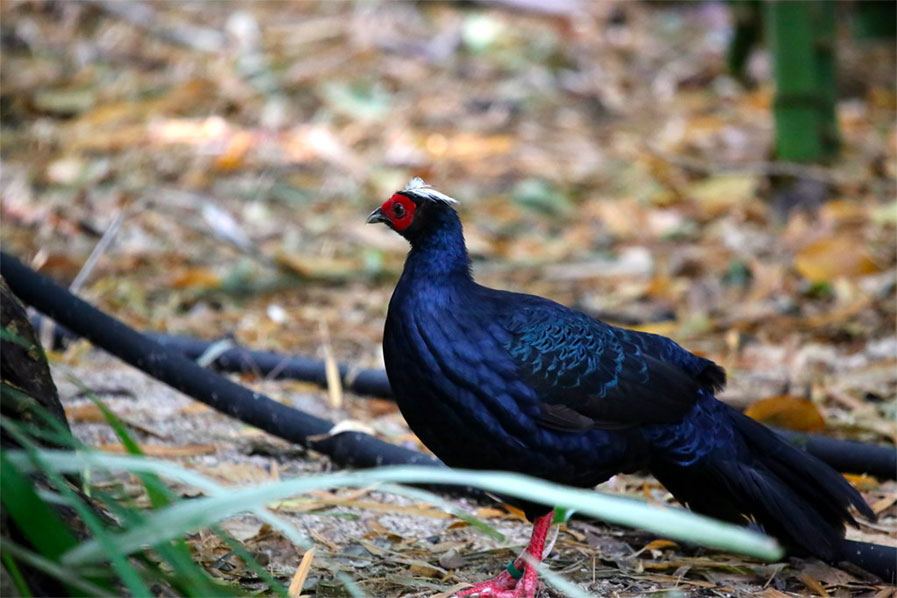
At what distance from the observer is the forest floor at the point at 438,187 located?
9.79 ft

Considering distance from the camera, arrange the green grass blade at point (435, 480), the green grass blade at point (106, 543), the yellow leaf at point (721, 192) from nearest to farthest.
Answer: the green grass blade at point (435, 480), the green grass blade at point (106, 543), the yellow leaf at point (721, 192)

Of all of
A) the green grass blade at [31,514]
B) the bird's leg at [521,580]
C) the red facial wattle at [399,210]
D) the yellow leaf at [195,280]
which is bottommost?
the bird's leg at [521,580]

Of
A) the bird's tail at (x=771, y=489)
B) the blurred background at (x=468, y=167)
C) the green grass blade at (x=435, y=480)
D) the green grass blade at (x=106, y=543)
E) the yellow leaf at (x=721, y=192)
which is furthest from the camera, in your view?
the yellow leaf at (x=721, y=192)

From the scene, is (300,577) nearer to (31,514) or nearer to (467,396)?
(467,396)

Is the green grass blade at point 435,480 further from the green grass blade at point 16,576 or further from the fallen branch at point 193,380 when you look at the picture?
the fallen branch at point 193,380

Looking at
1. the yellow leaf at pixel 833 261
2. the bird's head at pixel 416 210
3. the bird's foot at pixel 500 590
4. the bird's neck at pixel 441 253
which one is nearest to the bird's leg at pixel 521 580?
the bird's foot at pixel 500 590

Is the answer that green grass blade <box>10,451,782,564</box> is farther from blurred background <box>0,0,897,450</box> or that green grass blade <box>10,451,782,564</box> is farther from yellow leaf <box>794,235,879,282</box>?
yellow leaf <box>794,235,879,282</box>

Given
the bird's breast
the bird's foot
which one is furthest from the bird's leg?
the bird's breast

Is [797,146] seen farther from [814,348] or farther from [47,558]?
[47,558]

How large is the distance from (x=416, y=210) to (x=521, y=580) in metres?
0.88

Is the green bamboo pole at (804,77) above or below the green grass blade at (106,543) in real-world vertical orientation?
above

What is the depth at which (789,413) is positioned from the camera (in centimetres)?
337

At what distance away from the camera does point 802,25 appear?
227 inches

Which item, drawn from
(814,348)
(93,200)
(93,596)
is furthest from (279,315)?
(93,596)
